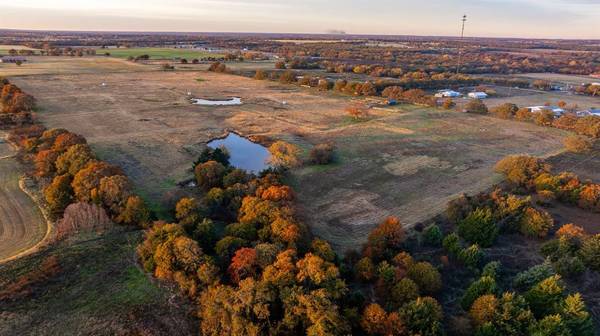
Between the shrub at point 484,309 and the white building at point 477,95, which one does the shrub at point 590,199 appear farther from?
the white building at point 477,95

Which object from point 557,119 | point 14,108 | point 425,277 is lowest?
point 425,277

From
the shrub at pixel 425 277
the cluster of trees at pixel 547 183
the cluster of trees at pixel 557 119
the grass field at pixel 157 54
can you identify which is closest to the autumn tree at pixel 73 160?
the shrub at pixel 425 277

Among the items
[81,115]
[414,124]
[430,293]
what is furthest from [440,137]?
[81,115]

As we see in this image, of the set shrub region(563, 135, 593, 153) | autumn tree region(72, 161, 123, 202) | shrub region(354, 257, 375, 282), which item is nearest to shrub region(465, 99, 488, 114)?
shrub region(563, 135, 593, 153)

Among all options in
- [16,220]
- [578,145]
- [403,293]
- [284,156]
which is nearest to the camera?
[403,293]

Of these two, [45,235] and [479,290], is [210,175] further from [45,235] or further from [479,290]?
[479,290]

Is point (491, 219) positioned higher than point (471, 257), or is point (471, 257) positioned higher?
point (491, 219)

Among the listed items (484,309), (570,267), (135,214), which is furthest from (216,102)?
(484,309)

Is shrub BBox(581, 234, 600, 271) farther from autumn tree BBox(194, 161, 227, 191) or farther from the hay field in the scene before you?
the hay field
